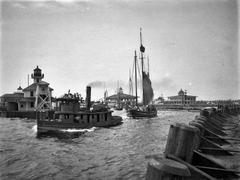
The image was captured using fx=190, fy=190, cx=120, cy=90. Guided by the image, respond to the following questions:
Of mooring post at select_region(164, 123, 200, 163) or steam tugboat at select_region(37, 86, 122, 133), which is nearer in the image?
mooring post at select_region(164, 123, 200, 163)

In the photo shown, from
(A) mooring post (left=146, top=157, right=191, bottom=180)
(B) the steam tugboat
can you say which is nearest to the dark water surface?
(A) mooring post (left=146, top=157, right=191, bottom=180)

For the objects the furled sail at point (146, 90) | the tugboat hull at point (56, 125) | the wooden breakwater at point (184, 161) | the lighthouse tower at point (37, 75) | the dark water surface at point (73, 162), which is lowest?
the dark water surface at point (73, 162)

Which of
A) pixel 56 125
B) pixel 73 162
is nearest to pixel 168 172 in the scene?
pixel 73 162

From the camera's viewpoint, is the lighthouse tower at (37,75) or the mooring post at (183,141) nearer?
the mooring post at (183,141)

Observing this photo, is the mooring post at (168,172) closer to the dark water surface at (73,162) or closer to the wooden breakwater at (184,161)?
the wooden breakwater at (184,161)

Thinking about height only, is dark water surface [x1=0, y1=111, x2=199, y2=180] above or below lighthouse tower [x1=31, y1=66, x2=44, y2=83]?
below

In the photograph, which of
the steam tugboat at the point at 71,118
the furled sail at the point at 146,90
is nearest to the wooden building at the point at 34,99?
the steam tugboat at the point at 71,118

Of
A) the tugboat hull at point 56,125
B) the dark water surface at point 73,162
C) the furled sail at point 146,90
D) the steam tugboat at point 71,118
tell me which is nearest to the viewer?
the dark water surface at point 73,162

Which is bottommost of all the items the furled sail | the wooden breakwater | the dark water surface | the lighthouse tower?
the dark water surface

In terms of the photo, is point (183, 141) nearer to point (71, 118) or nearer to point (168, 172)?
point (168, 172)

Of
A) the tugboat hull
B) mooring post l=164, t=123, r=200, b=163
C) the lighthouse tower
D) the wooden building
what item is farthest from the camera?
the lighthouse tower

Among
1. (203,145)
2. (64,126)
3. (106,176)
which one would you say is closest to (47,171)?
(106,176)

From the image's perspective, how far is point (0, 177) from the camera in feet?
38.4

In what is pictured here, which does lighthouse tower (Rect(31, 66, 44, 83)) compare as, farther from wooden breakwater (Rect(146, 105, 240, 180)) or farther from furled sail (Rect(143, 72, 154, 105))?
wooden breakwater (Rect(146, 105, 240, 180))
